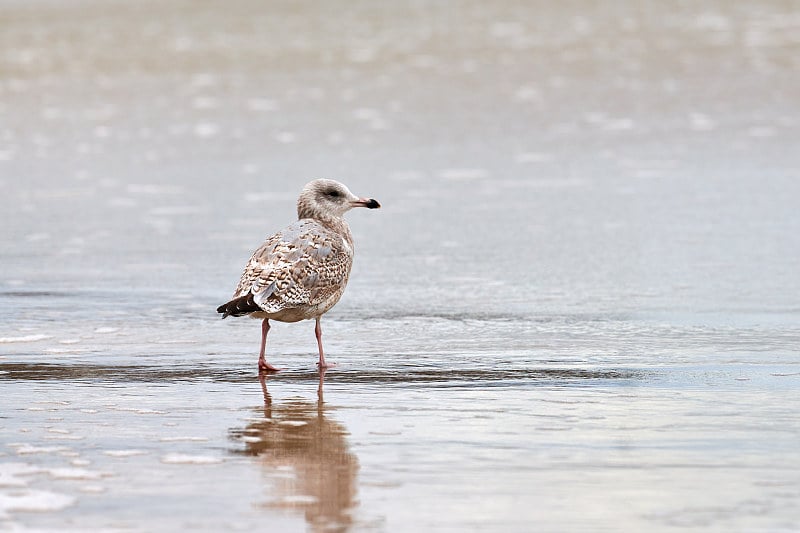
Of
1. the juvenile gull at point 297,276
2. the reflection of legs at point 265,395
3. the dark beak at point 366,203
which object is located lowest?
the reflection of legs at point 265,395

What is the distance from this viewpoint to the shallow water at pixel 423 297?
4758mm

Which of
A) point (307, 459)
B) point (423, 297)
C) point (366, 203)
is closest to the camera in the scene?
point (307, 459)

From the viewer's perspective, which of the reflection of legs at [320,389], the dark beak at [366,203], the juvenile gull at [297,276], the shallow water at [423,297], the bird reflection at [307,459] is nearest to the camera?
the bird reflection at [307,459]

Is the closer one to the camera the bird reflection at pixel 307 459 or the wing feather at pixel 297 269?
the bird reflection at pixel 307 459

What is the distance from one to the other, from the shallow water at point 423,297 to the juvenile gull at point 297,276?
0.77 ft

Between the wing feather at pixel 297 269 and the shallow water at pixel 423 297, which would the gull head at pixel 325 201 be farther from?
the shallow water at pixel 423 297

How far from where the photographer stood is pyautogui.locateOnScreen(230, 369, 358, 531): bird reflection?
180 inches

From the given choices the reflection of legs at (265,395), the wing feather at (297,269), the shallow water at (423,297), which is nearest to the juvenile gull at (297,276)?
the wing feather at (297,269)

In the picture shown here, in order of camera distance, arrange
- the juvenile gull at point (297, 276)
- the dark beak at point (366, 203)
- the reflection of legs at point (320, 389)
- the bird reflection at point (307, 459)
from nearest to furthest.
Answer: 1. the bird reflection at point (307, 459)
2. the reflection of legs at point (320, 389)
3. the juvenile gull at point (297, 276)
4. the dark beak at point (366, 203)

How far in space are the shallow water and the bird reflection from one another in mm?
17

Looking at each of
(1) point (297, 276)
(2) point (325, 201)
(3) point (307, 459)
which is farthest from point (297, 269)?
(3) point (307, 459)

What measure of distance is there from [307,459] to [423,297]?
3438 millimetres

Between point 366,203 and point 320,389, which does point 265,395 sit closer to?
point 320,389

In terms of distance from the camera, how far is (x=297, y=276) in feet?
22.7
